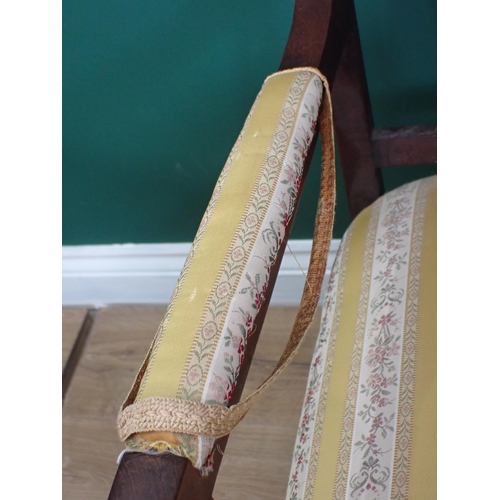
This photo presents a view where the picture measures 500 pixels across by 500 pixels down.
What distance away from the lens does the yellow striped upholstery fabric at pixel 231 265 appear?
0.34 m

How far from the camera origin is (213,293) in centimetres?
39

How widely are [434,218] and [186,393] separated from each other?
0.34 meters

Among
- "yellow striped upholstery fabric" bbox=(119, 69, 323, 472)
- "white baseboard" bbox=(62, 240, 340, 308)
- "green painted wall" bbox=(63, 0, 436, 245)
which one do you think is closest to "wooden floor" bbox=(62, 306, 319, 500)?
"white baseboard" bbox=(62, 240, 340, 308)

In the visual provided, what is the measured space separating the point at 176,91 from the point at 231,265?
51 centimetres

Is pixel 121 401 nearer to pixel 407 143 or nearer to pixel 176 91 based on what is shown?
pixel 176 91

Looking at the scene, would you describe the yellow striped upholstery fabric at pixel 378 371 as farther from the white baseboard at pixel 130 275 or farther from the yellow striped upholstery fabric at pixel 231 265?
the white baseboard at pixel 130 275

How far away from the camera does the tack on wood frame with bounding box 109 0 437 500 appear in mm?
300

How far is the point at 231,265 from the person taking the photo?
1.31 ft

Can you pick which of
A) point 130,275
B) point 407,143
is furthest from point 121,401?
point 407,143

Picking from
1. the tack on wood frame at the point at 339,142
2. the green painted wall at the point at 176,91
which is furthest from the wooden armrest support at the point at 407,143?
the green painted wall at the point at 176,91

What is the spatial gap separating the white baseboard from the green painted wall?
36mm
